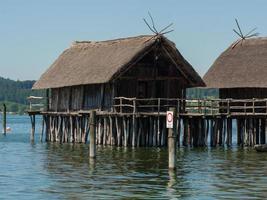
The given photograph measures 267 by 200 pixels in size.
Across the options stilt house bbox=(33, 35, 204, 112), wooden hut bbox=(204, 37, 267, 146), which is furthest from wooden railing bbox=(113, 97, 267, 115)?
stilt house bbox=(33, 35, 204, 112)

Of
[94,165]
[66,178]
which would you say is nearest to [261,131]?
[94,165]

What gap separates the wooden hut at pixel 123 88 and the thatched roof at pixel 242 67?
2.67 m

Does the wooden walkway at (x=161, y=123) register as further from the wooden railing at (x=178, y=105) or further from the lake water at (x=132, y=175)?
the lake water at (x=132, y=175)

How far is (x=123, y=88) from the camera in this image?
5069 cm

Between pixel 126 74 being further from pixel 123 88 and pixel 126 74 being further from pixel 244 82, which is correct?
pixel 244 82

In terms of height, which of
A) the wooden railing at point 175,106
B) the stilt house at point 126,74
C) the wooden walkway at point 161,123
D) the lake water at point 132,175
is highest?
the stilt house at point 126,74

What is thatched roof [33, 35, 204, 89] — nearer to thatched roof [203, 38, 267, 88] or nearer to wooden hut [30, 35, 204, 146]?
wooden hut [30, 35, 204, 146]

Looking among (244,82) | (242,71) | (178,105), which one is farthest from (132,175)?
(242,71)

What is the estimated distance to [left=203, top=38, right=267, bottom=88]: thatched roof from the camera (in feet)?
173

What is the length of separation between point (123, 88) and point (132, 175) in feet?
60.3

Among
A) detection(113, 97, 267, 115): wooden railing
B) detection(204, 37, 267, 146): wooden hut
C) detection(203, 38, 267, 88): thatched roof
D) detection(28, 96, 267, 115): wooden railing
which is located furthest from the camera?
detection(203, 38, 267, 88): thatched roof

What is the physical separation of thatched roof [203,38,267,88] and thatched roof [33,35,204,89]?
2454 mm

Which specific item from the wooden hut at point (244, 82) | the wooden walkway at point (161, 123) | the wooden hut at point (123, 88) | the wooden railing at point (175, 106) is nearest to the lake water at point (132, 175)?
the wooden walkway at point (161, 123)

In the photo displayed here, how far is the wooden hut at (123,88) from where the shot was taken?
4906 cm
